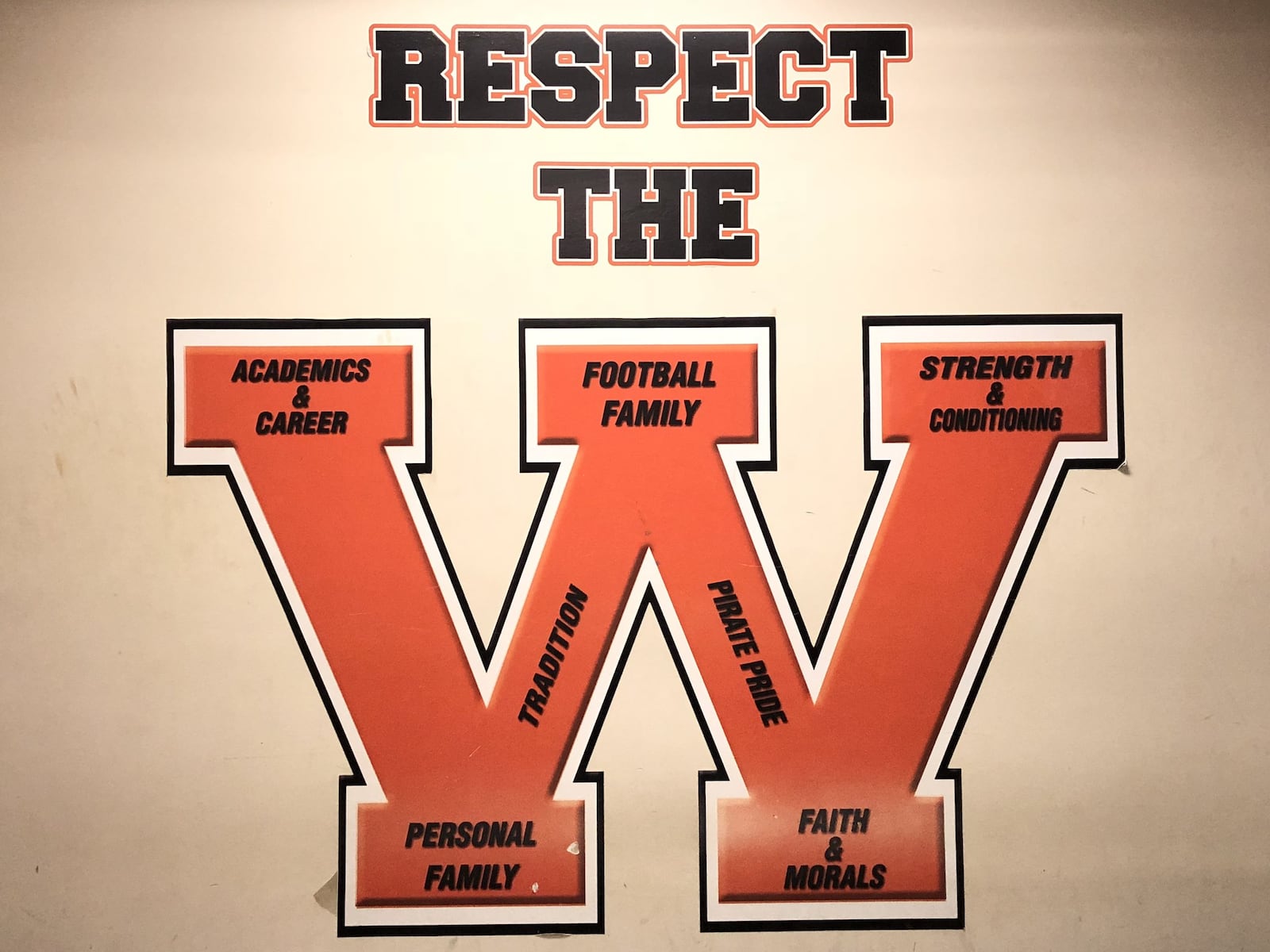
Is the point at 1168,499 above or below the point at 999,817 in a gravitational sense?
above

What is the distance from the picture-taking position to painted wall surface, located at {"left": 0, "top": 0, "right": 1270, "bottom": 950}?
150cm

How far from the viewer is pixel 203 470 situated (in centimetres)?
152

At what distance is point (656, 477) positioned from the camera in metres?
1.53

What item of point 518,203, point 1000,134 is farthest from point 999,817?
point 518,203

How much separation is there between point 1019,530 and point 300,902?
135cm

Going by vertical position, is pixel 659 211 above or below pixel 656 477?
above

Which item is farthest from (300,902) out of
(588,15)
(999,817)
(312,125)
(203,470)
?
(588,15)

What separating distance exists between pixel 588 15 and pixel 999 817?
1517 mm

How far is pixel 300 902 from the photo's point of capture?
150cm

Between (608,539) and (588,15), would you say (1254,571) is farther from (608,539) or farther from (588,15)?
(588,15)

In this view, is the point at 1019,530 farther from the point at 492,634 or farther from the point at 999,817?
the point at 492,634

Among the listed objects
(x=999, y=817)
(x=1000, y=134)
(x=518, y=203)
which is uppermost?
(x=1000, y=134)

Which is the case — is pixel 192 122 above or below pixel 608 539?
above

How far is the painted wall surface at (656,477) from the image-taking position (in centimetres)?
150
